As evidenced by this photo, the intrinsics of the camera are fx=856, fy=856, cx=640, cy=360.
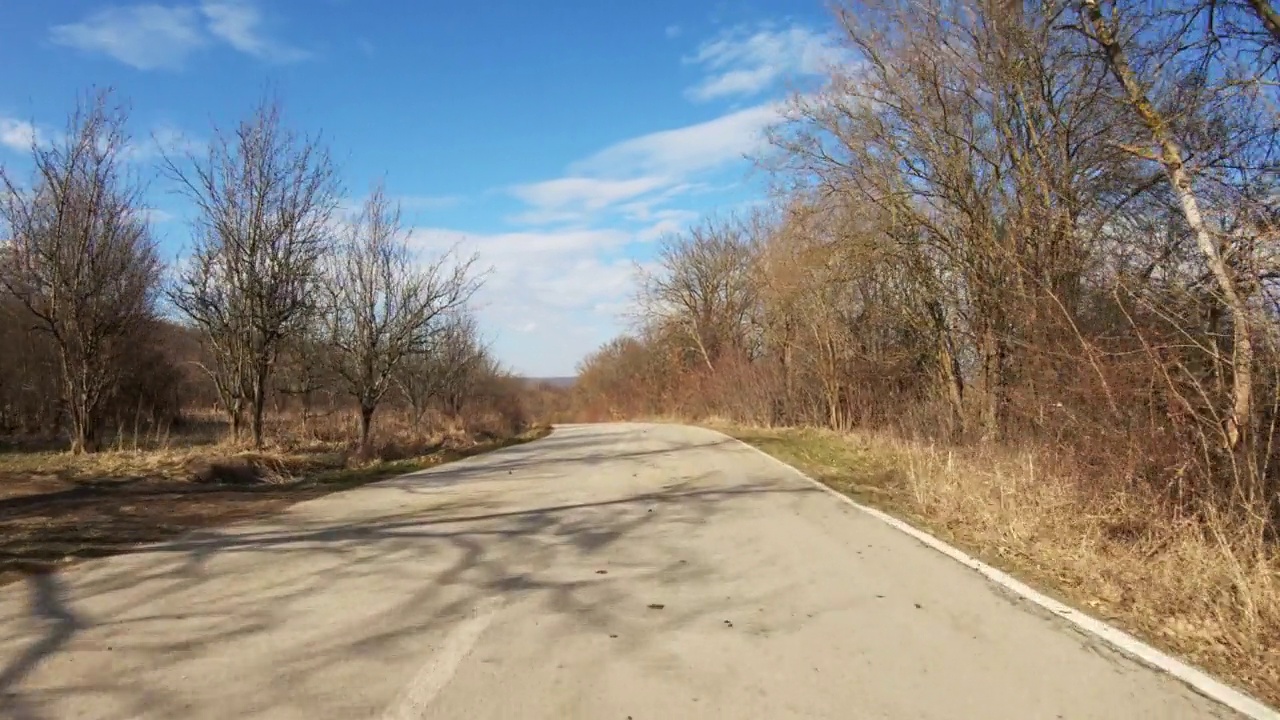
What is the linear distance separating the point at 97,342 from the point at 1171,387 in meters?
21.0

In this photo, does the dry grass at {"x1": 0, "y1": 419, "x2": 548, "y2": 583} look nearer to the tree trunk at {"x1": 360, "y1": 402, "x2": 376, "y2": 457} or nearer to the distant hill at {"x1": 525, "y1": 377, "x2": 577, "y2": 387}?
the tree trunk at {"x1": 360, "y1": 402, "x2": 376, "y2": 457}

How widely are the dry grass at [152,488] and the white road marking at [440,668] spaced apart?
4.10 meters

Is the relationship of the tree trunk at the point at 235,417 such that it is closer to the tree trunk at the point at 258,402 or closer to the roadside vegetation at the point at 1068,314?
the tree trunk at the point at 258,402

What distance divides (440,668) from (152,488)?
34.1 ft

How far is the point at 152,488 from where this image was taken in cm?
1302

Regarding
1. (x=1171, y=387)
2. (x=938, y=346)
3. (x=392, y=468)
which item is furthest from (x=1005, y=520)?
(x=392, y=468)

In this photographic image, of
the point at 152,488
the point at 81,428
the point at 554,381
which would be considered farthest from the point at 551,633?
the point at 554,381

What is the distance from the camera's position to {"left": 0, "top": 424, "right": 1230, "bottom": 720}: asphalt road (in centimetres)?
427

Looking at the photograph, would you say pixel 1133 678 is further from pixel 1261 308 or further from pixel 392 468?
pixel 392 468

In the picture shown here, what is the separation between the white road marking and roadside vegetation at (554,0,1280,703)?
Answer: 4.21 m

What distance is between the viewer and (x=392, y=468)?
60.2 feet

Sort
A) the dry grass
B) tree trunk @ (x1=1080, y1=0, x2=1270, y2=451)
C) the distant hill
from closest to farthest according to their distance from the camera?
tree trunk @ (x1=1080, y1=0, x2=1270, y2=451) → the dry grass → the distant hill

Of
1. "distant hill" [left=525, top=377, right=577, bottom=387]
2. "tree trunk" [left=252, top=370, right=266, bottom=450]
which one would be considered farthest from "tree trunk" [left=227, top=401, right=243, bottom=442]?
"distant hill" [left=525, top=377, right=577, bottom=387]

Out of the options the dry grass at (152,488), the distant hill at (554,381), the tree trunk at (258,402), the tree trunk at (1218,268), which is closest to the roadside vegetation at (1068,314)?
the tree trunk at (1218,268)
